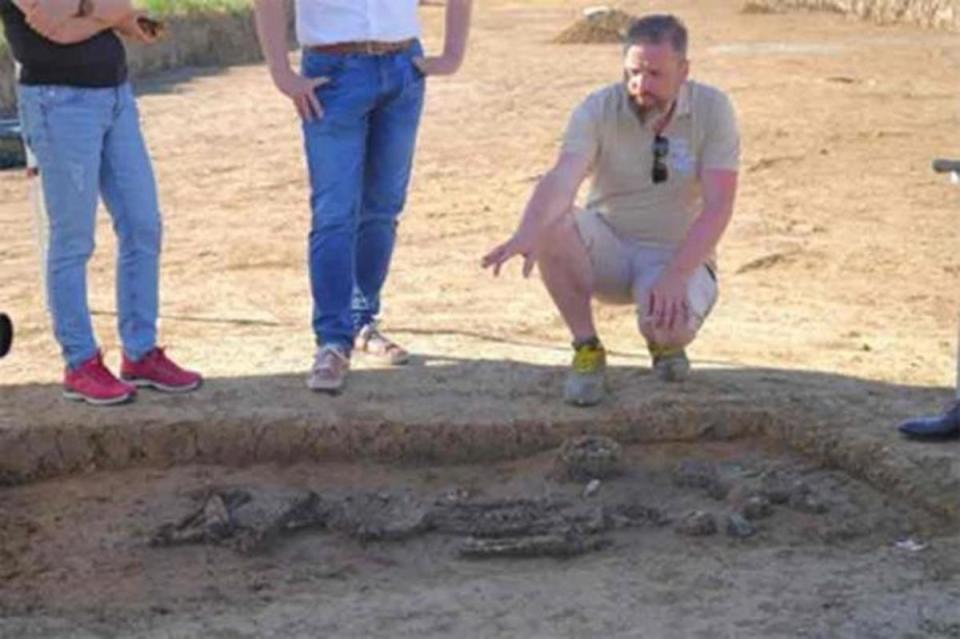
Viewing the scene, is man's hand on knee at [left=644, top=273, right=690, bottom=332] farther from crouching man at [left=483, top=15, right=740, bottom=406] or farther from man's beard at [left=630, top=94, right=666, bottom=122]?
man's beard at [left=630, top=94, right=666, bottom=122]

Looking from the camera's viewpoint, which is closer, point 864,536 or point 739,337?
point 864,536

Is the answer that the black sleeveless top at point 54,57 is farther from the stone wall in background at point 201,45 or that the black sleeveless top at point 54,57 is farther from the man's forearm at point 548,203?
the stone wall in background at point 201,45

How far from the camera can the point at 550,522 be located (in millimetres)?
6027

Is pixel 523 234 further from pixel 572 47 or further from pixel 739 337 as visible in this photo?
pixel 572 47

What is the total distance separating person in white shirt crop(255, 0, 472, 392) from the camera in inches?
273

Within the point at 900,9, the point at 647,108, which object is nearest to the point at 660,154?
the point at 647,108

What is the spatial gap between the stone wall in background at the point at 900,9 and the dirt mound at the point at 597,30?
3624mm

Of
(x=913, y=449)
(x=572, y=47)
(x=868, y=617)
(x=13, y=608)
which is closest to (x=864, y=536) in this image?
(x=913, y=449)

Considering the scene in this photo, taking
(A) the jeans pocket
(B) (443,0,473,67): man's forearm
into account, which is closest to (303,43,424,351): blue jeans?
(A) the jeans pocket

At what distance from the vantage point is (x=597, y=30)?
84.1 ft

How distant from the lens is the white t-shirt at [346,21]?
6.92 m

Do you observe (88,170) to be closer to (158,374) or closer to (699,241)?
(158,374)

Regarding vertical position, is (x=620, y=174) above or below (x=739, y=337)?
above

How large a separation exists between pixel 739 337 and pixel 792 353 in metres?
0.37
